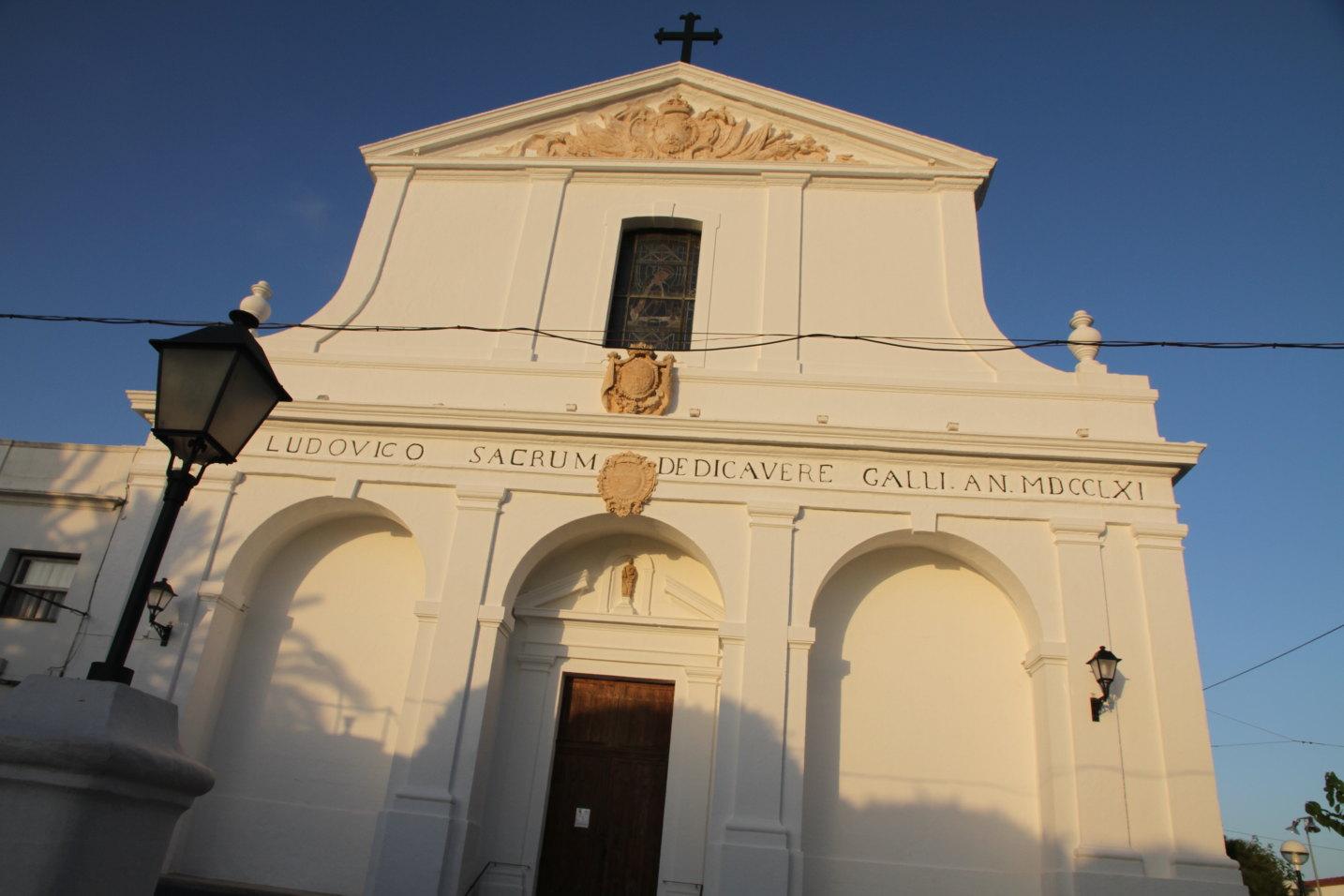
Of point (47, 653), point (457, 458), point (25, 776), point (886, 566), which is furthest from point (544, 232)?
point (25, 776)

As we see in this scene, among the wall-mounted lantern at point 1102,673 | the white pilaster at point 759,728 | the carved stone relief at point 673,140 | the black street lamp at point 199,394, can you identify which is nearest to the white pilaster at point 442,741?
the white pilaster at point 759,728

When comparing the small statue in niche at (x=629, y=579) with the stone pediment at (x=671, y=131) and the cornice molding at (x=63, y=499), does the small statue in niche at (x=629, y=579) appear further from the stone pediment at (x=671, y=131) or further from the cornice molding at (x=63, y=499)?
the cornice molding at (x=63, y=499)

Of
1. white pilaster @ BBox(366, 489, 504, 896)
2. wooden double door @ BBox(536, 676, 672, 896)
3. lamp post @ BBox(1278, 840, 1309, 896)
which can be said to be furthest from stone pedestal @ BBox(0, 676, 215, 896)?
lamp post @ BBox(1278, 840, 1309, 896)

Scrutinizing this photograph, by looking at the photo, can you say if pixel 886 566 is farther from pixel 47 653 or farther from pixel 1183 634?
pixel 47 653

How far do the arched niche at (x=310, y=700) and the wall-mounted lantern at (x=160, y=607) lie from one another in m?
0.79

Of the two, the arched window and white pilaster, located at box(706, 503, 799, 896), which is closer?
white pilaster, located at box(706, 503, 799, 896)

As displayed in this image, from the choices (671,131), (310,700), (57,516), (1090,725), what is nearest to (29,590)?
(57,516)

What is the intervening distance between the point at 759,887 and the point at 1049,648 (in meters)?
4.46

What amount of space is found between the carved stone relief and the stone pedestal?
14.3 m

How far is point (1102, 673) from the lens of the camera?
11273 millimetres

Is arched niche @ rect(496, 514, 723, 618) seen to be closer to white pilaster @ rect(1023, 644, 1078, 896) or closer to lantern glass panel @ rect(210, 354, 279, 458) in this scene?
white pilaster @ rect(1023, 644, 1078, 896)

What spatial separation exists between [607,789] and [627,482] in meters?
3.92

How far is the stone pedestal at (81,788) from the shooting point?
3.00m

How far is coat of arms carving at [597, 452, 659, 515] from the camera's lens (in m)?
12.9
